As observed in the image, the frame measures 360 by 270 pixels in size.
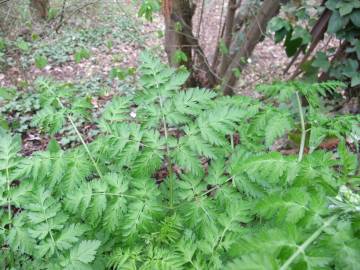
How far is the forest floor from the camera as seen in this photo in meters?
5.08

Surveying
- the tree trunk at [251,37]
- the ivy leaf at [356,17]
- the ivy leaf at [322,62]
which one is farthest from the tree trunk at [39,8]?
the ivy leaf at [356,17]

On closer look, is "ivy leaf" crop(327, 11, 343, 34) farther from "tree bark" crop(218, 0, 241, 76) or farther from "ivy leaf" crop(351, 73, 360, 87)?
"tree bark" crop(218, 0, 241, 76)

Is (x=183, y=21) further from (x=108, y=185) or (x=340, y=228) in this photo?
(x=340, y=228)

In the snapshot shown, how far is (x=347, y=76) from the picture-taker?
11.4 ft

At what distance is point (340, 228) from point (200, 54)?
13.7 feet

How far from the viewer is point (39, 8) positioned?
27.0 ft

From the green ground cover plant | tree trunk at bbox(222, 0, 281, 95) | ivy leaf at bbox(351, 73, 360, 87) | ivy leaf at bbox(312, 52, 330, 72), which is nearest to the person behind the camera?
the green ground cover plant

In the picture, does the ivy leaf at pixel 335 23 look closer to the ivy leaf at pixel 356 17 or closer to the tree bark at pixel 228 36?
the ivy leaf at pixel 356 17

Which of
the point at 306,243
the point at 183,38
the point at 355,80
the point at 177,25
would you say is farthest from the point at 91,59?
the point at 306,243

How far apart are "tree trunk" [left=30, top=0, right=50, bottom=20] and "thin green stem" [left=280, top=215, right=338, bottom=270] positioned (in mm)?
8522

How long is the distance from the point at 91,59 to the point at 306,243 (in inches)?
266

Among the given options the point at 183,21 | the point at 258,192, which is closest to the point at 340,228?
the point at 258,192

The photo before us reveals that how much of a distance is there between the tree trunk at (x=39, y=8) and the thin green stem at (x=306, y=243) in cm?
852

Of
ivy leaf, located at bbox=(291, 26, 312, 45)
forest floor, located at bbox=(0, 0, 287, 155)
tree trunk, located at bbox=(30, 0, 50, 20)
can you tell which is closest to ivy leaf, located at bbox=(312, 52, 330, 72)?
ivy leaf, located at bbox=(291, 26, 312, 45)
